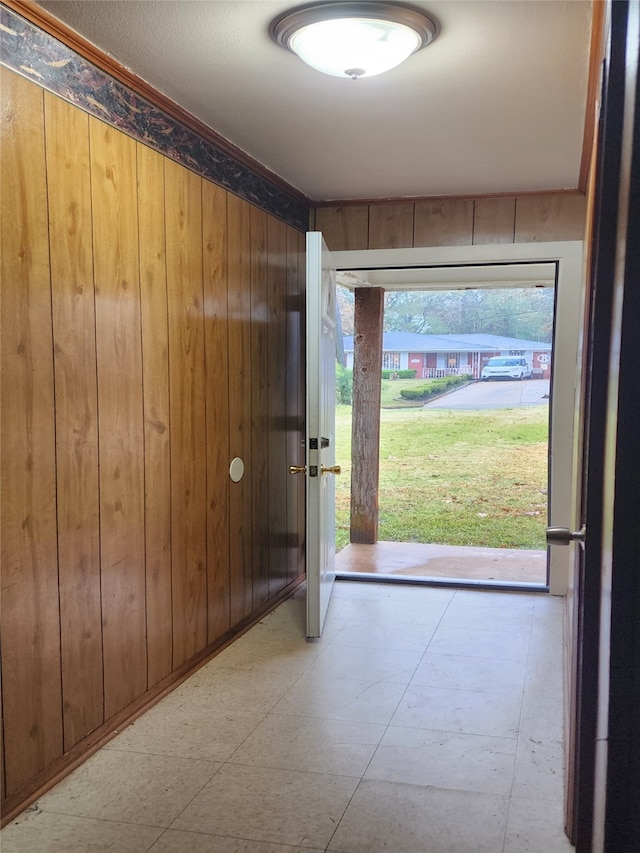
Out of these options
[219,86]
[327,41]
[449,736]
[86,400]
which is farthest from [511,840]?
[219,86]

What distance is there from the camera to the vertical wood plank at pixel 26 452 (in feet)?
6.14

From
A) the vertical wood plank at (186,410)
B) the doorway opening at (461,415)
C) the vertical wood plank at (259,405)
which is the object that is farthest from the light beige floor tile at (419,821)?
the doorway opening at (461,415)

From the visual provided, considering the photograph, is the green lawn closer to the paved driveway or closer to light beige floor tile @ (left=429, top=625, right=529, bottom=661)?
the paved driveway

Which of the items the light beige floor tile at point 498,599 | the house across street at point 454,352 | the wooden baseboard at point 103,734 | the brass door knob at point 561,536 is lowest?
the light beige floor tile at point 498,599

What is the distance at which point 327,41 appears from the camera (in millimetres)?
2113

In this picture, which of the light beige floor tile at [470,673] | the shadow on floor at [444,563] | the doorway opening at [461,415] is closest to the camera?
the light beige floor tile at [470,673]

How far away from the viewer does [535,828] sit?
192 centimetres

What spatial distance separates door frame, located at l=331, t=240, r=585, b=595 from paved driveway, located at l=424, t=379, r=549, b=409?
4.46 m

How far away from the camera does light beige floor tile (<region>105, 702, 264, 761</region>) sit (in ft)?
7.63

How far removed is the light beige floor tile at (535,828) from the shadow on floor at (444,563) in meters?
2.34

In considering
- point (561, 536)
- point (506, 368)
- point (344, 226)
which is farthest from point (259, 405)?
point (506, 368)

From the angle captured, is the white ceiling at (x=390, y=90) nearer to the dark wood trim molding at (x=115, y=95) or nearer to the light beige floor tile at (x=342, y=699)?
the dark wood trim molding at (x=115, y=95)

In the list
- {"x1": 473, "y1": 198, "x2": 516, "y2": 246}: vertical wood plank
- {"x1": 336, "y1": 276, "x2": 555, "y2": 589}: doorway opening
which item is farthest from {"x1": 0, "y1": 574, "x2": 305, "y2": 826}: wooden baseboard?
{"x1": 336, "y1": 276, "x2": 555, "y2": 589}: doorway opening

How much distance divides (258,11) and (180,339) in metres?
1.21
